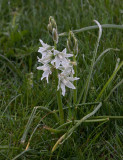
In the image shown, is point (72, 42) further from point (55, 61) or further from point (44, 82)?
point (44, 82)

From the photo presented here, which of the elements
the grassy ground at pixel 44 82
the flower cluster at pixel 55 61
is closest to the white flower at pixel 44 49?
Result: the flower cluster at pixel 55 61

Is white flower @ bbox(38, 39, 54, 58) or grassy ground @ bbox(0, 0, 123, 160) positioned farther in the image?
grassy ground @ bbox(0, 0, 123, 160)

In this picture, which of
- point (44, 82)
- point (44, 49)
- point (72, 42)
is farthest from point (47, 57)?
point (44, 82)

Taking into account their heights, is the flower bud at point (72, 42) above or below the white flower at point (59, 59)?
above

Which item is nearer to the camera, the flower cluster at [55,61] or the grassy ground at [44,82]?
the flower cluster at [55,61]

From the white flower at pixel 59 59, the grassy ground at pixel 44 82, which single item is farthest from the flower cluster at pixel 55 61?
the grassy ground at pixel 44 82

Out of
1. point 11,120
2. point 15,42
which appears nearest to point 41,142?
point 11,120

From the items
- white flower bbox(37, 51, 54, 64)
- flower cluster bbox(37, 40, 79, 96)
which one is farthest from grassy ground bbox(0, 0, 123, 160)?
white flower bbox(37, 51, 54, 64)

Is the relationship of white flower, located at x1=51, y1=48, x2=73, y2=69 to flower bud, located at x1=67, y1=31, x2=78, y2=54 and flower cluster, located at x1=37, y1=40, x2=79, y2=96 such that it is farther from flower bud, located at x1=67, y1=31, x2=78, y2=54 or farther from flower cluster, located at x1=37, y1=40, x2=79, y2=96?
flower bud, located at x1=67, y1=31, x2=78, y2=54

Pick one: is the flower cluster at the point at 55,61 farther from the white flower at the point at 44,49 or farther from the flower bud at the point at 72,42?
the flower bud at the point at 72,42
